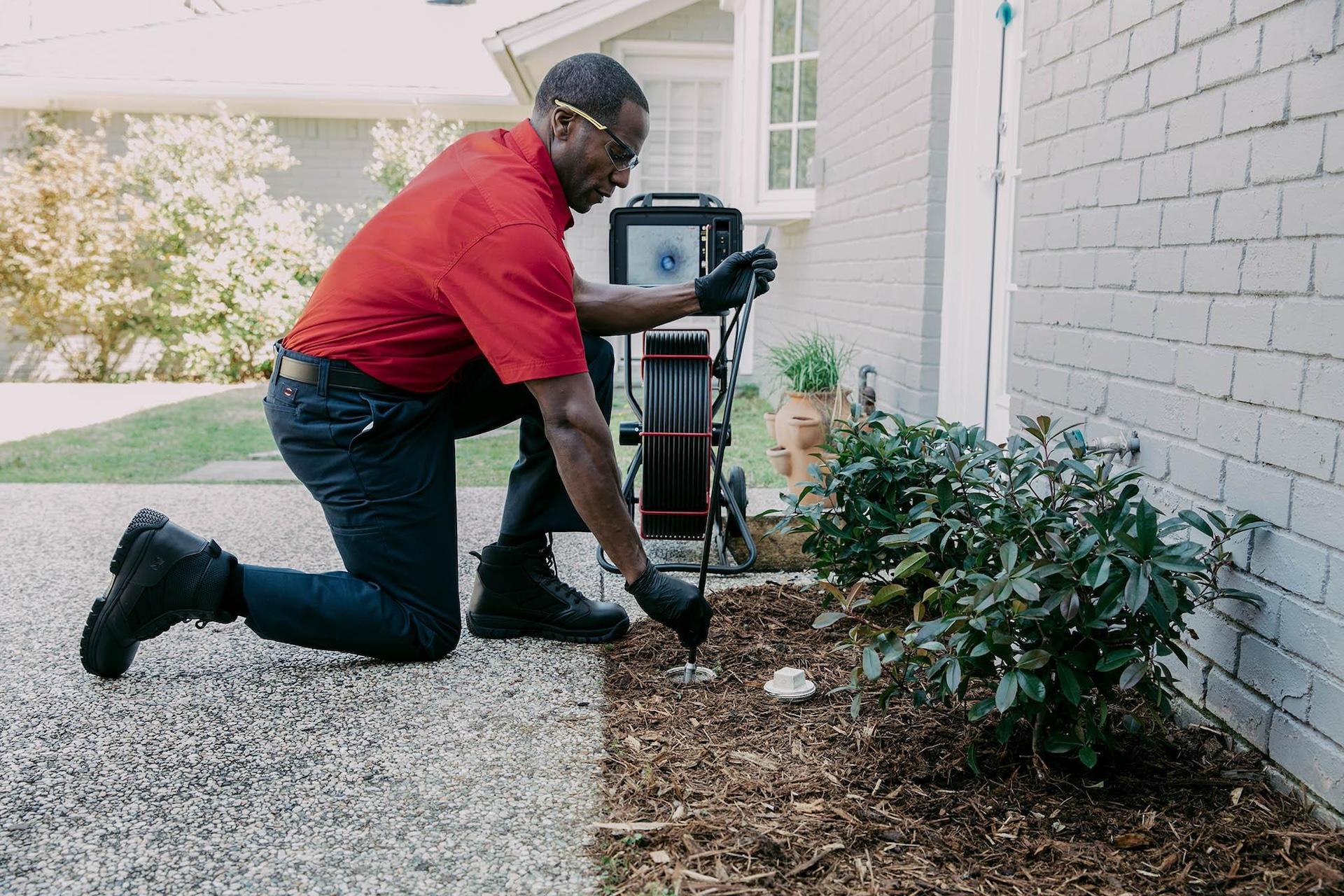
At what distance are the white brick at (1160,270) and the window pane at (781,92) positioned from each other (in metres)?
4.76

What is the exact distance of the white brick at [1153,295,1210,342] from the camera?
2.26 m

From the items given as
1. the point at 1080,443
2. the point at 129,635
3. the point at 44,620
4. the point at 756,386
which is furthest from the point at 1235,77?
the point at 756,386

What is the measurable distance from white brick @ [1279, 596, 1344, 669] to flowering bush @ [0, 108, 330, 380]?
941cm

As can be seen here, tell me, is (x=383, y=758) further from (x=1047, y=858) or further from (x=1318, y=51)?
(x=1318, y=51)

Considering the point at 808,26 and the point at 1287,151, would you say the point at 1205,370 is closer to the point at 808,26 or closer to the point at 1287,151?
the point at 1287,151

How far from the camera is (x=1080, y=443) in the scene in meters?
2.26

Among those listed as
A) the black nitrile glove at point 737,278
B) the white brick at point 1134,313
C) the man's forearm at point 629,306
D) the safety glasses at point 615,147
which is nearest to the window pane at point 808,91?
the man's forearm at point 629,306

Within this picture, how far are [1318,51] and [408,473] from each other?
2.08 meters

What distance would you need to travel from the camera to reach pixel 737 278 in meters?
2.95

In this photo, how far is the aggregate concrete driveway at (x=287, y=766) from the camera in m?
1.83

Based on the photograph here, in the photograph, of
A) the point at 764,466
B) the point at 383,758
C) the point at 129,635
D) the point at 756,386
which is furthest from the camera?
the point at 756,386

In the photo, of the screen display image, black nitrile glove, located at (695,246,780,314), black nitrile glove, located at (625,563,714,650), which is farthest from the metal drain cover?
the screen display image

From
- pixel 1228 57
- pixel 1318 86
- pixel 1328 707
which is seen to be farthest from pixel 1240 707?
pixel 1228 57

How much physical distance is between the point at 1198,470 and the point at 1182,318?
1.05 feet
